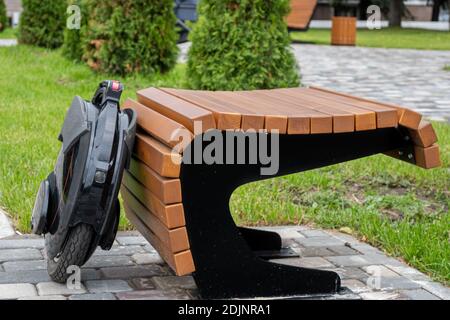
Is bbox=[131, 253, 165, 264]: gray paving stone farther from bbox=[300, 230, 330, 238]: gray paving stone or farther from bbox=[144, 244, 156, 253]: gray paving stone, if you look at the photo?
bbox=[300, 230, 330, 238]: gray paving stone

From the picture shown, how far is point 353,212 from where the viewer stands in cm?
475

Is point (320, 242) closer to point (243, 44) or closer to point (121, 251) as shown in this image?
point (121, 251)

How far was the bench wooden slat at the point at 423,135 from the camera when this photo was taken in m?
3.52

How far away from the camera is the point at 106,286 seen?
3.47m

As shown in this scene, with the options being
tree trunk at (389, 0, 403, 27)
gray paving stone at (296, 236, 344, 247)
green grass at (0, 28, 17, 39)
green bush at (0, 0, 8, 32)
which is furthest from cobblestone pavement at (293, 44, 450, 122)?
tree trunk at (389, 0, 403, 27)

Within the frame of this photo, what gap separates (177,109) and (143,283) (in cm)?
77

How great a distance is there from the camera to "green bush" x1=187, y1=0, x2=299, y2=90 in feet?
27.3

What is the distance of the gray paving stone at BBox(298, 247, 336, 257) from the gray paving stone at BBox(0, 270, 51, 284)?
1.27 meters

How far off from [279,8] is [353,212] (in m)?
4.10

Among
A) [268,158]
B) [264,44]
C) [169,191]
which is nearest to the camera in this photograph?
[169,191]

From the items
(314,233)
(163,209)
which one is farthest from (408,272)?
(163,209)

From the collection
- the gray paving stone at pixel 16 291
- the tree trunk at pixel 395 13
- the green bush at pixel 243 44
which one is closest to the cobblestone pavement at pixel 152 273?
the gray paving stone at pixel 16 291
